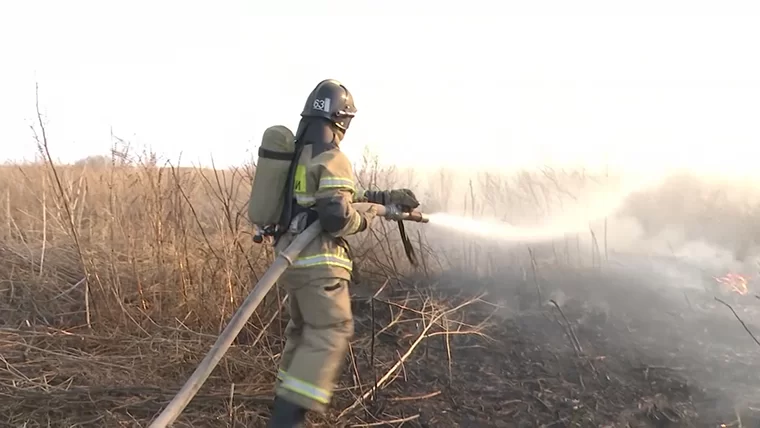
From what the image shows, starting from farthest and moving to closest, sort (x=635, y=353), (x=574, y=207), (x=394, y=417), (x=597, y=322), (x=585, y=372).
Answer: (x=574, y=207), (x=597, y=322), (x=635, y=353), (x=585, y=372), (x=394, y=417)

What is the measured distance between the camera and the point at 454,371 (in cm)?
420

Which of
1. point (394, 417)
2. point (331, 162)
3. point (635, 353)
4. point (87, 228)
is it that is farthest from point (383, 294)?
point (87, 228)

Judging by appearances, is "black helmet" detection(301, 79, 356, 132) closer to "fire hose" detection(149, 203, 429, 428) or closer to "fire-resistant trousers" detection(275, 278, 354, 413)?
"fire hose" detection(149, 203, 429, 428)

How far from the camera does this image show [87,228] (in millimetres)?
5375

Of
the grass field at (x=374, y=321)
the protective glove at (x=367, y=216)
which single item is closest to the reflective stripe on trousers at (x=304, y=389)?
the grass field at (x=374, y=321)

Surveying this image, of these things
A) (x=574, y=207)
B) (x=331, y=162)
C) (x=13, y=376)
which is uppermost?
(x=331, y=162)

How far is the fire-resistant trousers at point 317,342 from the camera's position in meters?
3.06

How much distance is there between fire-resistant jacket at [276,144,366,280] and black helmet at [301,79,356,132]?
0.18 metres

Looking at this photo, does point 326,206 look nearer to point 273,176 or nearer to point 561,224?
point 273,176

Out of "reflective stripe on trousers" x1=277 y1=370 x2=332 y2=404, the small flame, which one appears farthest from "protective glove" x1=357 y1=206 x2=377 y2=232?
the small flame

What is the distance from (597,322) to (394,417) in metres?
2.36

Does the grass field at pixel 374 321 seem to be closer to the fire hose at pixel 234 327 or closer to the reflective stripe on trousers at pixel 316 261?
the fire hose at pixel 234 327

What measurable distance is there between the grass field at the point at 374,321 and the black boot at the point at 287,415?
0.44m

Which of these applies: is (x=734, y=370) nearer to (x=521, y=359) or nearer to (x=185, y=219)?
(x=521, y=359)
